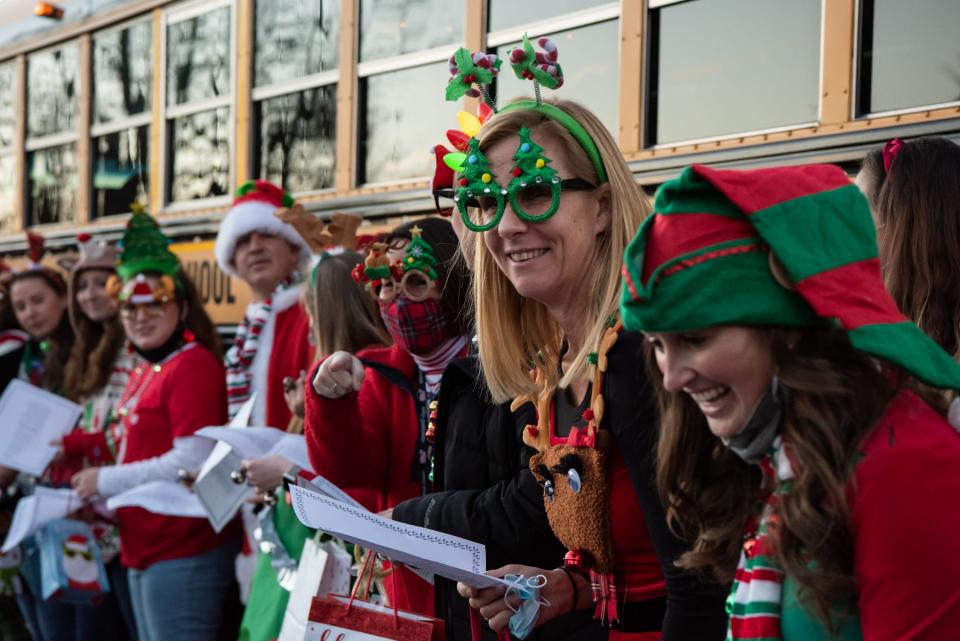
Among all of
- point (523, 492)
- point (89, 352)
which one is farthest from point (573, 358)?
point (89, 352)

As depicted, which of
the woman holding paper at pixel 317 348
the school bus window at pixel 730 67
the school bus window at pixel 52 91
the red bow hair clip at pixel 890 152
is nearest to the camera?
the red bow hair clip at pixel 890 152

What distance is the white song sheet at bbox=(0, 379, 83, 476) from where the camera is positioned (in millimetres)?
4469

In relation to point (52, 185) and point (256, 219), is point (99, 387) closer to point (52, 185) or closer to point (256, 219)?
point (256, 219)

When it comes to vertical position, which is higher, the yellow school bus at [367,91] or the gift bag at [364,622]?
the yellow school bus at [367,91]

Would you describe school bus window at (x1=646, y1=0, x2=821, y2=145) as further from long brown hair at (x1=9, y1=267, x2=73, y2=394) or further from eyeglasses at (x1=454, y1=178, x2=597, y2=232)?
long brown hair at (x1=9, y1=267, x2=73, y2=394)

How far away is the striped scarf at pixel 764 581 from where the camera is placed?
1.25 meters

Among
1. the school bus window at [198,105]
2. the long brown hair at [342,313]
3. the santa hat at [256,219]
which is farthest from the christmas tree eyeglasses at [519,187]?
the school bus window at [198,105]

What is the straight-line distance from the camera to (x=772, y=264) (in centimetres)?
125

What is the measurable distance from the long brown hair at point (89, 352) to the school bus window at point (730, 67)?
8.50ft

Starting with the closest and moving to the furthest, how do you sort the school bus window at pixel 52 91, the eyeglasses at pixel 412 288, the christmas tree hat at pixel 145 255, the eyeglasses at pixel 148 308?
the eyeglasses at pixel 412 288 → the eyeglasses at pixel 148 308 → the christmas tree hat at pixel 145 255 → the school bus window at pixel 52 91

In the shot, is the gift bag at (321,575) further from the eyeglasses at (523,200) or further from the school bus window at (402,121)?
A: the school bus window at (402,121)

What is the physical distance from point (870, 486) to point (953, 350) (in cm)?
92

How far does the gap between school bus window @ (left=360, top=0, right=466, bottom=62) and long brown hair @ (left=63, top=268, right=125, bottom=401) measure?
157 centimetres

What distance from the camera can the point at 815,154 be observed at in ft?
9.34
